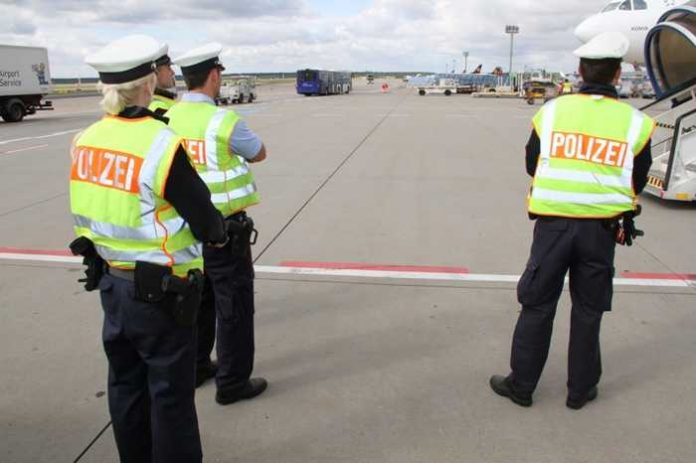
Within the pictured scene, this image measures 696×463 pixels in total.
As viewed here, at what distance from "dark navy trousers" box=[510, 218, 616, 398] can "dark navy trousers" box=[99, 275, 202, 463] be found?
1.90 metres

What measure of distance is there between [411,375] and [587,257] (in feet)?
4.42

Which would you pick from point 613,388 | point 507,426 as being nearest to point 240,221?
point 507,426

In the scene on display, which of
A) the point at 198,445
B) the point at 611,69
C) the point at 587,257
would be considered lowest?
the point at 198,445

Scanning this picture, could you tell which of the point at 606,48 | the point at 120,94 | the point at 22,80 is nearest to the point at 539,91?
the point at 22,80

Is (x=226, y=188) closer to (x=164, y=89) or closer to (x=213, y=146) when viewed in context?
(x=213, y=146)

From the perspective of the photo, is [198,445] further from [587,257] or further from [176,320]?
[587,257]

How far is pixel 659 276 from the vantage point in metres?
5.44

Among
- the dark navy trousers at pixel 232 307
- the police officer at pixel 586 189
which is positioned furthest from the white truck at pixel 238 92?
the police officer at pixel 586 189

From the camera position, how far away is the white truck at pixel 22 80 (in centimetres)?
2388

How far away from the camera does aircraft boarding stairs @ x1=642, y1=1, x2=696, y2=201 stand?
7887mm

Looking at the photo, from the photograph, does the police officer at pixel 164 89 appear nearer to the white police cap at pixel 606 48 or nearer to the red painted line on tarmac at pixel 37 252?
the white police cap at pixel 606 48

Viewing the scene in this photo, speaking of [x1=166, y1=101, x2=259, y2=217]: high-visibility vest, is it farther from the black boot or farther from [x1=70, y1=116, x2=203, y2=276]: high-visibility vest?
the black boot

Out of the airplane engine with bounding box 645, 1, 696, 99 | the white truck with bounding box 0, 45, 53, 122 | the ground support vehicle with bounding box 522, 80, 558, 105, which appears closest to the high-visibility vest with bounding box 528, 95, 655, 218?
the airplane engine with bounding box 645, 1, 696, 99

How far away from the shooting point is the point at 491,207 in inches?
324
